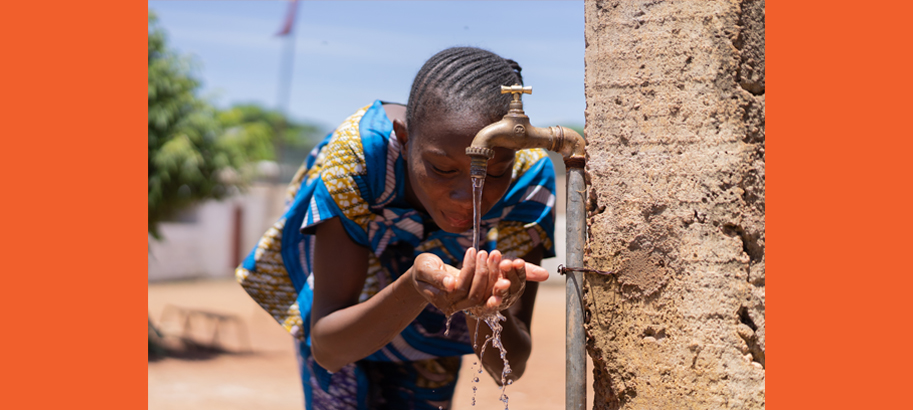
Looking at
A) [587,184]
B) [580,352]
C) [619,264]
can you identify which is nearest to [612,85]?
[587,184]

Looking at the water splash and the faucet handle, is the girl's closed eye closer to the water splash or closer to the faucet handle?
the water splash

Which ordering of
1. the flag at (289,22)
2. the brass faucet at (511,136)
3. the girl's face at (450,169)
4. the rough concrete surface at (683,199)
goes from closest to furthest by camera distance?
the rough concrete surface at (683,199) < the brass faucet at (511,136) < the girl's face at (450,169) < the flag at (289,22)

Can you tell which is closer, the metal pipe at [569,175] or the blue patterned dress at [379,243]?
the metal pipe at [569,175]

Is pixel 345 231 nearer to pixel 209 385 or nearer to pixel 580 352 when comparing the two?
pixel 580 352

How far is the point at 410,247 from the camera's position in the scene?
2.57 meters

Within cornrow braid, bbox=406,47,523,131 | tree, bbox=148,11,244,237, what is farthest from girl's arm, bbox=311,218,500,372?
tree, bbox=148,11,244,237

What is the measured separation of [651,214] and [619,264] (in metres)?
0.14

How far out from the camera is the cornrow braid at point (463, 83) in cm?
195

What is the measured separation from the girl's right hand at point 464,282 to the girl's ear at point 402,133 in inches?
22.8

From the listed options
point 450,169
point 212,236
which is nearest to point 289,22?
point 212,236

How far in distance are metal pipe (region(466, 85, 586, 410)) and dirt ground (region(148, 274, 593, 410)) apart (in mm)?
3044

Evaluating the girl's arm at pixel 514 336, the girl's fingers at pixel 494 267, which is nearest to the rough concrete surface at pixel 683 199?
the girl's fingers at pixel 494 267

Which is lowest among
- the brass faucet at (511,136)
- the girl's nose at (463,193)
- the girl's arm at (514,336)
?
the girl's arm at (514,336)

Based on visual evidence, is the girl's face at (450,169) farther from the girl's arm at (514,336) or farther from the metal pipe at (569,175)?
the girl's arm at (514,336)
